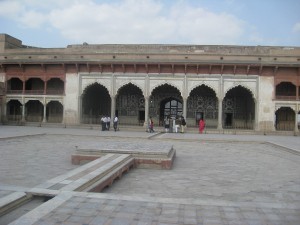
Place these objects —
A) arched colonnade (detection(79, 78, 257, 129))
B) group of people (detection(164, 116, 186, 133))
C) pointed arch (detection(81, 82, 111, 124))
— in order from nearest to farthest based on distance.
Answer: group of people (detection(164, 116, 186, 133))
pointed arch (detection(81, 82, 111, 124))
arched colonnade (detection(79, 78, 257, 129))

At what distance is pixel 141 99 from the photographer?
2950 cm

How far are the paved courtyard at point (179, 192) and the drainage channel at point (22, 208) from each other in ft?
0.21

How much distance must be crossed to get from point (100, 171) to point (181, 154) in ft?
17.8

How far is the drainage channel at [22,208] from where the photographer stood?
3.78m

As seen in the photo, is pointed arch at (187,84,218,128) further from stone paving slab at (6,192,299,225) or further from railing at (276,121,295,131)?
stone paving slab at (6,192,299,225)

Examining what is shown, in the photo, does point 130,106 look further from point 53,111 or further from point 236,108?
point 236,108

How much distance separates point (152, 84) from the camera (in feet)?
84.7

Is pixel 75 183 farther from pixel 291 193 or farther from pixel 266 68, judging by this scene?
pixel 266 68

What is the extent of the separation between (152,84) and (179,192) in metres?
20.3

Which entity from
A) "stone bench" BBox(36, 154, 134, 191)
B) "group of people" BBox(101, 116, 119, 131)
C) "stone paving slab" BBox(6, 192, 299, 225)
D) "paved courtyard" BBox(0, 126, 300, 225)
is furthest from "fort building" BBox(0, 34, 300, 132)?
"stone paving slab" BBox(6, 192, 299, 225)

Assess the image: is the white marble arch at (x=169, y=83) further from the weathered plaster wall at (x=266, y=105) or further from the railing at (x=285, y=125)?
the railing at (x=285, y=125)

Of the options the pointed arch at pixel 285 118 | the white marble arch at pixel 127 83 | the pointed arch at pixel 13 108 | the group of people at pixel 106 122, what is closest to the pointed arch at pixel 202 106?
the pointed arch at pixel 285 118

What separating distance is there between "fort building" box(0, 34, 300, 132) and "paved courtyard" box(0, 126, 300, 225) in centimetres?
1432

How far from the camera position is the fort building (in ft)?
82.3
